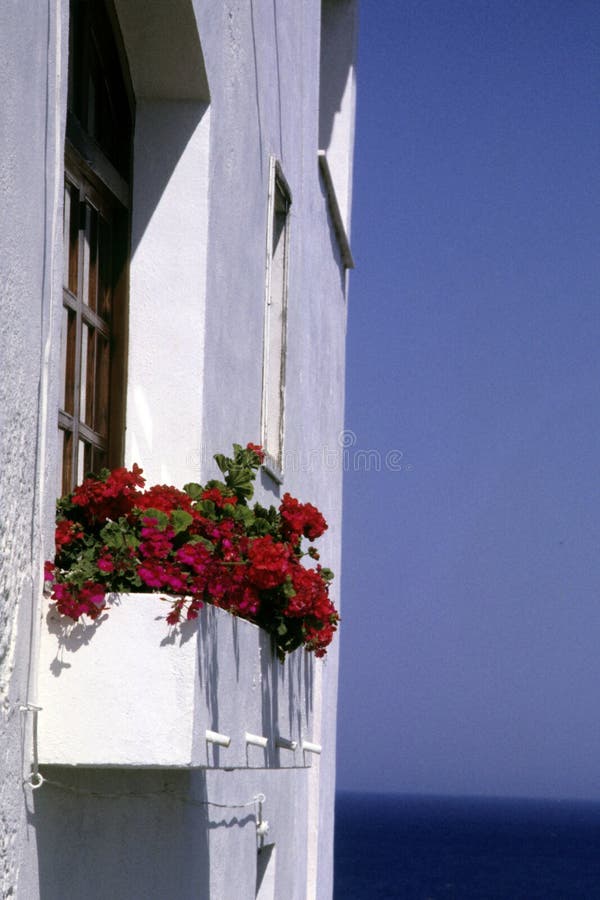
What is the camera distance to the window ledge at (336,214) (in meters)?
12.6

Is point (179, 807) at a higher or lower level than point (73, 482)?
lower

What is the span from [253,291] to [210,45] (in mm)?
1611

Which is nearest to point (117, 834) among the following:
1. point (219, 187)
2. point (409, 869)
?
point (219, 187)

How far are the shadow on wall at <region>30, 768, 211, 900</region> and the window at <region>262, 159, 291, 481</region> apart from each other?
2664 millimetres

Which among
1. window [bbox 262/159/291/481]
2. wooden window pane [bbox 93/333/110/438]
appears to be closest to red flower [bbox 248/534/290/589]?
wooden window pane [bbox 93/333/110/438]

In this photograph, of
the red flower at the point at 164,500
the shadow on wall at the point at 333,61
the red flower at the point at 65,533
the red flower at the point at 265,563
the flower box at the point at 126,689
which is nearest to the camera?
the flower box at the point at 126,689

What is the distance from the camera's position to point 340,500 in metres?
15.3

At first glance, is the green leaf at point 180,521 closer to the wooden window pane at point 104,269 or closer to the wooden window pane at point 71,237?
the wooden window pane at point 71,237

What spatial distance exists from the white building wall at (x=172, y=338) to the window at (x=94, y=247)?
0.28 ft

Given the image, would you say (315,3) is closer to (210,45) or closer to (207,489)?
(210,45)

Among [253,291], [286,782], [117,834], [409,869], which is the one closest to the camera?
[117,834]

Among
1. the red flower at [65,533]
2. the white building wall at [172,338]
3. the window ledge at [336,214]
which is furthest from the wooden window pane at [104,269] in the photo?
the window ledge at [336,214]

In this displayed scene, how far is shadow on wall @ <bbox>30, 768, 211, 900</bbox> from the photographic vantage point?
5523 millimetres

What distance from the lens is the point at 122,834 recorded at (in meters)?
6.58
